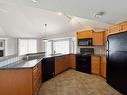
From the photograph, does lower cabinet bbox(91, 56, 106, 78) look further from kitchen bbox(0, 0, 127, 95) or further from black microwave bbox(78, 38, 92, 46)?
black microwave bbox(78, 38, 92, 46)

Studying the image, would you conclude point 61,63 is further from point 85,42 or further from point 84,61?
point 85,42

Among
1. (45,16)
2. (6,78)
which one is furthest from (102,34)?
(6,78)

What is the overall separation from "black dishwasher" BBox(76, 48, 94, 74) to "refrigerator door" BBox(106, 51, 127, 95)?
1.61 metres

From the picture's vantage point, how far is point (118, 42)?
3.57 m

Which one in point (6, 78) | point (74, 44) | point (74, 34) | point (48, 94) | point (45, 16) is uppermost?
point (45, 16)

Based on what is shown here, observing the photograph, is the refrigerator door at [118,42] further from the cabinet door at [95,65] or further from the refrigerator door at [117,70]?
the cabinet door at [95,65]

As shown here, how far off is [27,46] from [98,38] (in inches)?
206

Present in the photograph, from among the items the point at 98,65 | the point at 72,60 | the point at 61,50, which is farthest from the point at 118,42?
the point at 61,50

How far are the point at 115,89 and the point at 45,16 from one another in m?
3.98

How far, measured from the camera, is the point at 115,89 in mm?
3797

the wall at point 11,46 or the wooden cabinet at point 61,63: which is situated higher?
the wall at point 11,46

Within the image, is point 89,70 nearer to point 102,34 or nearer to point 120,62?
point 102,34

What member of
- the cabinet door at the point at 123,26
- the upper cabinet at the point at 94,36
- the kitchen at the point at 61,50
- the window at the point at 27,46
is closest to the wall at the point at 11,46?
the kitchen at the point at 61,50

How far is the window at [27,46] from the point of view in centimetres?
857
